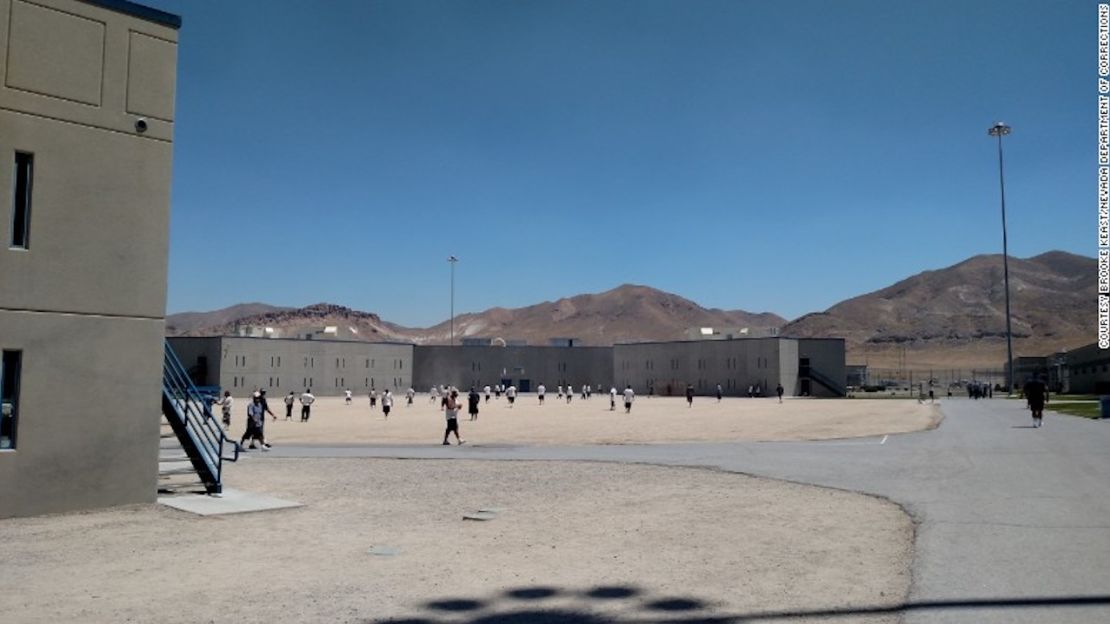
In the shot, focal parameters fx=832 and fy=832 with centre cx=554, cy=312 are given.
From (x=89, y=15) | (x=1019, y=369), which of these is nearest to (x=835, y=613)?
(x=89, y=15)

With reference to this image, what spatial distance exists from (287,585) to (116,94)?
8763 millimetres

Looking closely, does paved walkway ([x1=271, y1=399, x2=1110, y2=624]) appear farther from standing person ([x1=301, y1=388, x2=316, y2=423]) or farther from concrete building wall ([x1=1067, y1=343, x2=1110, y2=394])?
concrete building wall ([x1=1067, y1=343, x2=1110, y2=394])

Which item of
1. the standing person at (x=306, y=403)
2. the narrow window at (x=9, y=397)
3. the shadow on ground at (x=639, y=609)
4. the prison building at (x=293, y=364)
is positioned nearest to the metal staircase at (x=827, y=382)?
A: the prison building at (x=293, y=364)

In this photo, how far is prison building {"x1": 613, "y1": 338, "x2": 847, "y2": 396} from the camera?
90.5m

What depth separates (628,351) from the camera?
10769 cm

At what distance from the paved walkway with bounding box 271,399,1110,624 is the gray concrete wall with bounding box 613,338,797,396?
60.4 metres

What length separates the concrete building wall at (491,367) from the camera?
111 meters

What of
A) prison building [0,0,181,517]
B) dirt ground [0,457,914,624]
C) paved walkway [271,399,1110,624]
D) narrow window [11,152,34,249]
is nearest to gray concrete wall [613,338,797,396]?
paved walkway [271,399,1110,624]

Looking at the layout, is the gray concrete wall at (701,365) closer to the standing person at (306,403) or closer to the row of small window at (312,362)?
the row of small window at (312,362)

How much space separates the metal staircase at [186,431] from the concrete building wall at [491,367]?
9487 centimetres

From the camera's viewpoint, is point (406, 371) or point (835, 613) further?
point (406, 371)

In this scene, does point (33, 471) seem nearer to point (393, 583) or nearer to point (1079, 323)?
point (393, 583)

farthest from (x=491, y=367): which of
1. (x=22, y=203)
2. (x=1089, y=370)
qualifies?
(x=22, y=203)

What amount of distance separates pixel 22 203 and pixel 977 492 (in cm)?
1545
